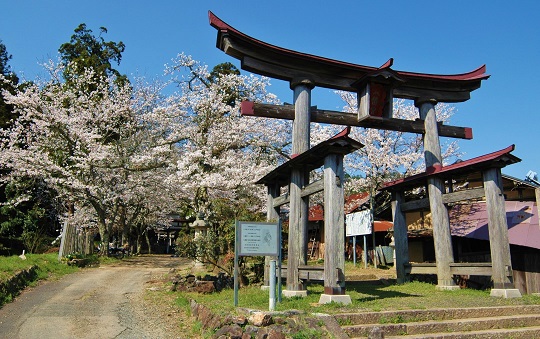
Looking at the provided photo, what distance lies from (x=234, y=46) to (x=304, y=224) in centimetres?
484

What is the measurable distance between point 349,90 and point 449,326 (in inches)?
276

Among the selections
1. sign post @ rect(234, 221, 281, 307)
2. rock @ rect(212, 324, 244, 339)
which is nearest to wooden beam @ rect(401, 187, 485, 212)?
sign post @ rect(234, 221, 281, 307)

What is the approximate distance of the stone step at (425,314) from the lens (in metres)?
6.81

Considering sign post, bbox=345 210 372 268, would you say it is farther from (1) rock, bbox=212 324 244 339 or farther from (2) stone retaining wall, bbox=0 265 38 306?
(2) stone retaining wall, bbox=0 265 38 306

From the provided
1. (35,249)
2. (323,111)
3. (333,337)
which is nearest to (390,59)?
(323,111)

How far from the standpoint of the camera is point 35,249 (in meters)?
22.8

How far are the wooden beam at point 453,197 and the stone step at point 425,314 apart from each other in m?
3.52

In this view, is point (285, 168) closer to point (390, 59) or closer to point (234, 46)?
point (234, 46)

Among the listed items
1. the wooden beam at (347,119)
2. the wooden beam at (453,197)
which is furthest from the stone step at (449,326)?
the wooden beam at (347,119)

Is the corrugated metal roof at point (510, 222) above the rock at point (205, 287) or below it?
above

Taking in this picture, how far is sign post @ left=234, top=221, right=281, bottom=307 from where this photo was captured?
8094mm

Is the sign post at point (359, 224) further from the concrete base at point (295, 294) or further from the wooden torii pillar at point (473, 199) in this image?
the concrete base at point (295, 294)

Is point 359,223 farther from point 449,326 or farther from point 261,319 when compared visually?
point 261,319

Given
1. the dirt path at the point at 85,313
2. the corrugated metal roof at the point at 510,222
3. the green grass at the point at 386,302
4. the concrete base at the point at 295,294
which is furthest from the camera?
the corrugated metal roof at the point at 510,222
